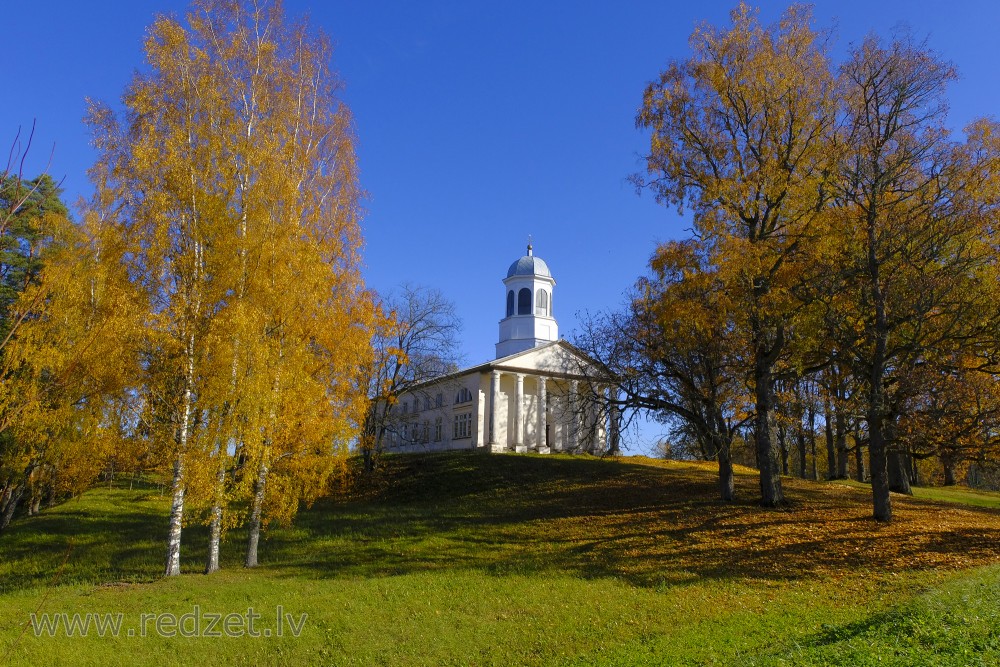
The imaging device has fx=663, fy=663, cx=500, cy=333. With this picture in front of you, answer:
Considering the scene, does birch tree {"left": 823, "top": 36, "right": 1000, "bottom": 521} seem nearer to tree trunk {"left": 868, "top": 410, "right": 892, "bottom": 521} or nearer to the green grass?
tree trunk {"left": 868, "top": 410, "right": 892, "bottom": 521}

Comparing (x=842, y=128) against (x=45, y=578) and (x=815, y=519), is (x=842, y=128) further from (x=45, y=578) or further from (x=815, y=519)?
(x=45, y=578)

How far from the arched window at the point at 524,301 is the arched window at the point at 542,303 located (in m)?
0.65

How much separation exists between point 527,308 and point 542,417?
11916 mm

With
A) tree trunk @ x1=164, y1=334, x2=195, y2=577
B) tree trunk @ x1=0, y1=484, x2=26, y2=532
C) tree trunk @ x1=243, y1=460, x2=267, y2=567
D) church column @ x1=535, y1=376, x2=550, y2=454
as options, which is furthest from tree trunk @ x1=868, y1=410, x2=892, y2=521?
tree trunk @ x1=0, y1=484, x2=26, y2=532

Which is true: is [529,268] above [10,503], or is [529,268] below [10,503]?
above

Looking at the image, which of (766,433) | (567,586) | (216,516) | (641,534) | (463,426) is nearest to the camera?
(567,586)

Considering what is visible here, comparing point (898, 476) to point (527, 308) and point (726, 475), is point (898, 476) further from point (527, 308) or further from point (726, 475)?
point (527, 308)

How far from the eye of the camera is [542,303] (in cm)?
5419

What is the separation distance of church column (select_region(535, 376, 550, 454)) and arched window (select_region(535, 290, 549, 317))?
9.96m

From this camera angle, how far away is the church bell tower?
53.0 metres

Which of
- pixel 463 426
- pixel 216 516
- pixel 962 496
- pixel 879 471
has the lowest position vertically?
pixel 962 496

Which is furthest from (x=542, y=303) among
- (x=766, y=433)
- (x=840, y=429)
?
(x=766, y=433)

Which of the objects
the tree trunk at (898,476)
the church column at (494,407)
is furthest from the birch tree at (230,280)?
the church column at (494,407)

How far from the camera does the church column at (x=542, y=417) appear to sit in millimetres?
43375
